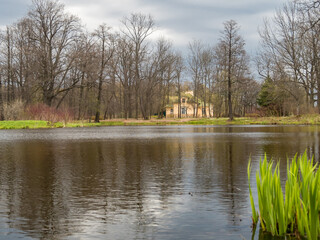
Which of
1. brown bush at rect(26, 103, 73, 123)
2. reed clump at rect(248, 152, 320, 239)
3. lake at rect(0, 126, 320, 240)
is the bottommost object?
lake at rect(0, 126, 320, 240)

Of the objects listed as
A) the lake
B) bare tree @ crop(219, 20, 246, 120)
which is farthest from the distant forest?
the lake

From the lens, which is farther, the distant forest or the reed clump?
the distant forest

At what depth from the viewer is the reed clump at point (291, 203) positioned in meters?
4.16

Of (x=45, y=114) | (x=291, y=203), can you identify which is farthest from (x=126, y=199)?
(x=45, y=114)

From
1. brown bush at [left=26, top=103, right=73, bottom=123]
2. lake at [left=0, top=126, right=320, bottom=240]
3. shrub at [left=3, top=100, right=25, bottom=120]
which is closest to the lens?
lake at [left=0, top=126, right=320, bottom=240]

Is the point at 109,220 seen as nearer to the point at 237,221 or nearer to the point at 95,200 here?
the point at 95,200

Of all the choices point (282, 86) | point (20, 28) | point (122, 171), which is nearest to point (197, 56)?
point (282, 86)

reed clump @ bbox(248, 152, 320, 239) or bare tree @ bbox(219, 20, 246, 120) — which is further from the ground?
bare tree @ bbox(219, 20, 246, 120)

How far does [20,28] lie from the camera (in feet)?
182

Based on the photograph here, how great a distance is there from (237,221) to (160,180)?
3.61 meters

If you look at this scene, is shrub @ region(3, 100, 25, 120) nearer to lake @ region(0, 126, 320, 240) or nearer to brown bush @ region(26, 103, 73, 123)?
brown bush @ region(26, 103, 73, 123)

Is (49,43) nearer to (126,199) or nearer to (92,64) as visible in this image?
(92,64)

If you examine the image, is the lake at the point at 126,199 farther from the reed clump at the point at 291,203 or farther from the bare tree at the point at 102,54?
the bare tree at the point at 102,54

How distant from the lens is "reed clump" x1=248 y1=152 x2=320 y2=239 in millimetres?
4160
